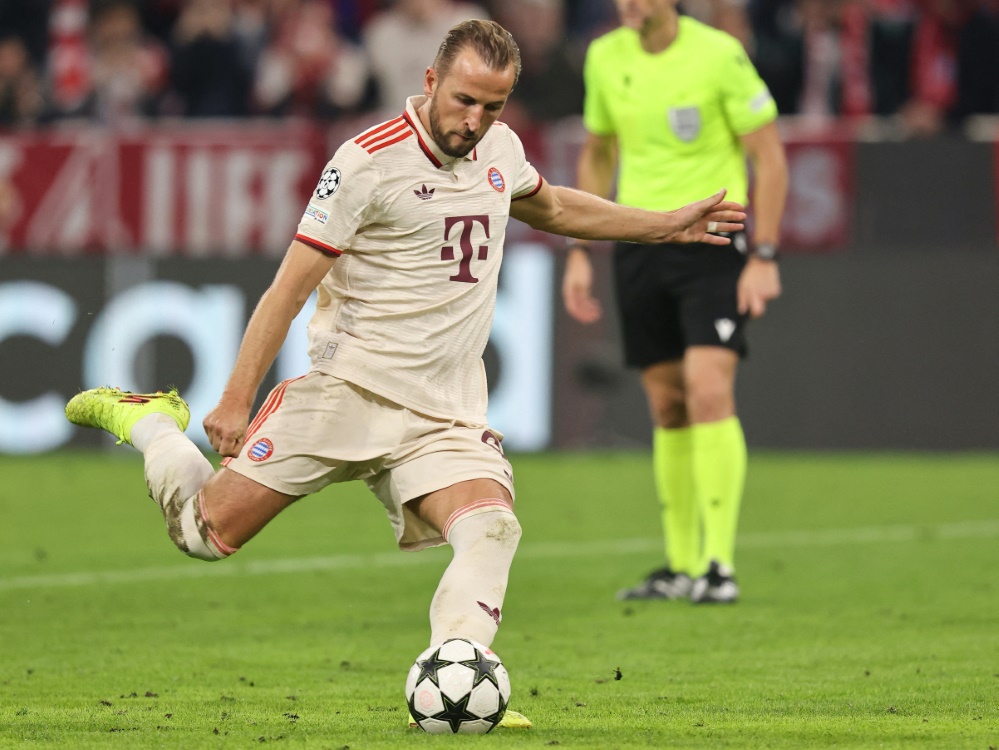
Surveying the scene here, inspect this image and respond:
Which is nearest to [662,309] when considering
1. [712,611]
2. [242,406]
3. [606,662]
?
[712,611]

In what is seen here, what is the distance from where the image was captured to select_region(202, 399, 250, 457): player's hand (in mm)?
4789

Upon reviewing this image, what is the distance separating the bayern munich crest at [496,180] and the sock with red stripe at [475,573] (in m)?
0.88

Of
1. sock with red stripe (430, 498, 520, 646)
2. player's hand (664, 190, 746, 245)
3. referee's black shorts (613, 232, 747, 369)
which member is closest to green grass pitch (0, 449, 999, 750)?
sock with red stripe (430, 498, 520, 646)

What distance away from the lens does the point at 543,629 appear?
6816mm

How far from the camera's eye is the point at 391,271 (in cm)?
513

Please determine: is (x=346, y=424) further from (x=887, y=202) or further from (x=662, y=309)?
(x=887, y=202)

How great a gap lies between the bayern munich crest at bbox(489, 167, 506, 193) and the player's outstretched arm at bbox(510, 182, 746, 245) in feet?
0.88

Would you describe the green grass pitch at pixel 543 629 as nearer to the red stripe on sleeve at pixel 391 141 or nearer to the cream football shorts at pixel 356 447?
the cream football shorts at pixel 356 447

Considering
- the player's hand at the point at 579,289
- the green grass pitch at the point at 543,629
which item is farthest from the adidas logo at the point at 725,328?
the green grass pitch at the point at 543,629

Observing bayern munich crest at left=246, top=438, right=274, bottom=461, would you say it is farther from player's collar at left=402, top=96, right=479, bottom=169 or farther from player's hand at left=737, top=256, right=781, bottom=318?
player's hand at left=737, top=256, right=781, bottom=318

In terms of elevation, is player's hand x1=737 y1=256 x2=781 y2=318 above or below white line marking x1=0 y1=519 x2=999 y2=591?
above

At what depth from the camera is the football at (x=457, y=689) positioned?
181 inches

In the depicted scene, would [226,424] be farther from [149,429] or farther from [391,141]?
[391,141]

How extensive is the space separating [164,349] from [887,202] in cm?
538
